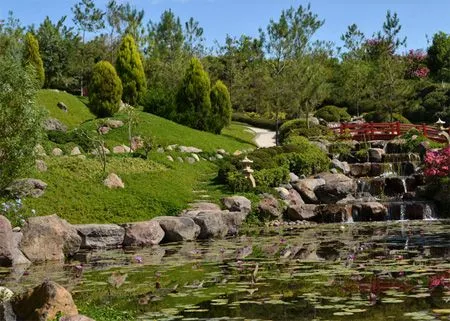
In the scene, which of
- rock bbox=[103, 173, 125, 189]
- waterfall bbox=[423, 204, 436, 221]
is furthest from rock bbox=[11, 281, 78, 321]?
waterfall bbox=[423, 204, 436, 221]

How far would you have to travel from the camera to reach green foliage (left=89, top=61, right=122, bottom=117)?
35625mm

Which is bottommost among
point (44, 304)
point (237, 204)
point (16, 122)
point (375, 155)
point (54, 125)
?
point (44, 304)

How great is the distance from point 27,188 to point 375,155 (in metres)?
18.4

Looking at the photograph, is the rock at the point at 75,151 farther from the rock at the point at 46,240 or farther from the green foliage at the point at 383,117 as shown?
the green foliage at the point at 383,117

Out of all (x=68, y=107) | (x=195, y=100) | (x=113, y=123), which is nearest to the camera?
(x=113, y=123)

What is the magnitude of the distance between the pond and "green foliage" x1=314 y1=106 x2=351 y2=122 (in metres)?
33.4

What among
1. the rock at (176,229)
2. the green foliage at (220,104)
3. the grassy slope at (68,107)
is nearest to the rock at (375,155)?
the green foliage at (220,104)

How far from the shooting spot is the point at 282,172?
24484 mm

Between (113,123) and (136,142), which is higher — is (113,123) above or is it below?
above

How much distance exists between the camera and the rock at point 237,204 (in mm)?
20250

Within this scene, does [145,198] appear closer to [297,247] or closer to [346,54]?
[297,247]

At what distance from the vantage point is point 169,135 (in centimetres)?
3170

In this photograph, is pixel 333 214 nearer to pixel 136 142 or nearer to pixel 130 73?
pixel 136 142

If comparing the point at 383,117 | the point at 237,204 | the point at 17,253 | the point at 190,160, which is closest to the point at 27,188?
the point at 17,253
